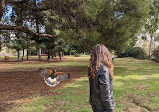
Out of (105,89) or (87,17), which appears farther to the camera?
(87,17)

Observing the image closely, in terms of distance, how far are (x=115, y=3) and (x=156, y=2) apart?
13.0 ft

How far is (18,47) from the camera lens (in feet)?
82.9

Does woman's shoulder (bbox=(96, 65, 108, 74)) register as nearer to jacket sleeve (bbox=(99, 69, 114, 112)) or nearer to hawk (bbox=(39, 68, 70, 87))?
jacket sleeve (bbox=(99, 69, 114, 112))

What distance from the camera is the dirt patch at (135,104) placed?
433 centimetres

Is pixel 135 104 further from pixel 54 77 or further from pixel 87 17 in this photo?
pixel 87 17

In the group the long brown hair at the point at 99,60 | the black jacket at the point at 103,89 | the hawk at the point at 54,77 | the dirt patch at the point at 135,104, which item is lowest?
the dirt patch at the point at 135,104

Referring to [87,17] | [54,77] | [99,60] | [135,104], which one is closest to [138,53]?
[87,17]

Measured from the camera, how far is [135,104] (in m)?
4.75

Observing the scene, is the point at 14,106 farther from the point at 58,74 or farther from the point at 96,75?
the point at 96,75

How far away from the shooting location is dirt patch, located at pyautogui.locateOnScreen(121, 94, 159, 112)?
14.2ft

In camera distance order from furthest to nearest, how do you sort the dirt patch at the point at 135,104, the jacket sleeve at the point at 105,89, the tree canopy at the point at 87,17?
the tree canopy at the point at 87,17, the dirt patch at the point at 135,104, the jacket sleeve at the point at 105,89

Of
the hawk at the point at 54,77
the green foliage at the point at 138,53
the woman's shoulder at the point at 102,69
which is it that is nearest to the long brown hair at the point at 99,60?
the woman's shoulder at the point at 102,69

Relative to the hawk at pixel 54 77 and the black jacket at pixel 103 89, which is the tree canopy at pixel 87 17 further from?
the black jacket at pixel 103 89

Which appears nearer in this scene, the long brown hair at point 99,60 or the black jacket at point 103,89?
the black jacket at point 103,89
